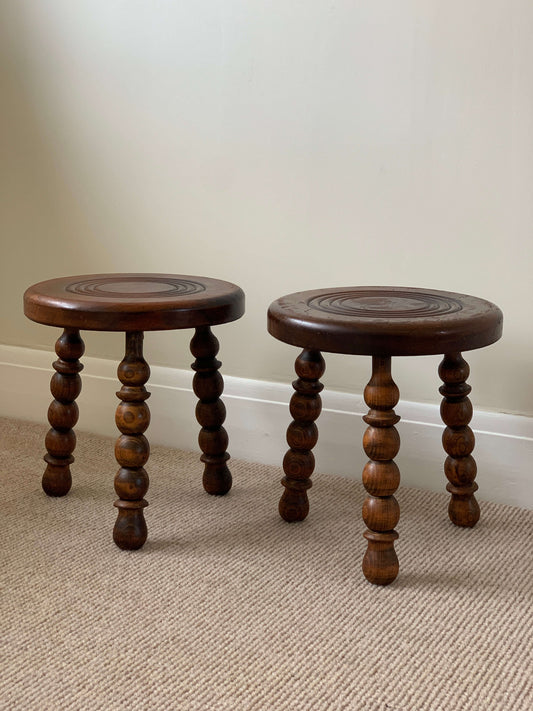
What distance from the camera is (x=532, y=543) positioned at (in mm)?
1215

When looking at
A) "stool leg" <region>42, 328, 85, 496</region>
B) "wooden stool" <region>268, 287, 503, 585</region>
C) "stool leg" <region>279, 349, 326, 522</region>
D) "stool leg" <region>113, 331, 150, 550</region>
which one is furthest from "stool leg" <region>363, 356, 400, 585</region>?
"stool leg" <region>42, 328, 85, 496</region>

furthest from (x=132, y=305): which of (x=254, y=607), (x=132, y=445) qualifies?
(x=254, y=607)

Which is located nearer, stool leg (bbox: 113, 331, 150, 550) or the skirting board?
stool leg (bbox: 113, 331, 150, 550)

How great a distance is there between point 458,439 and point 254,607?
39 cm

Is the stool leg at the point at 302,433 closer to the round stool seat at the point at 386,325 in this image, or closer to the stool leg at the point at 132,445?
the round stool seat at the point at 386,325

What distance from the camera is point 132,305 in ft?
3.63

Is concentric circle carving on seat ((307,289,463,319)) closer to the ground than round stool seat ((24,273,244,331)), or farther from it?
farther from it

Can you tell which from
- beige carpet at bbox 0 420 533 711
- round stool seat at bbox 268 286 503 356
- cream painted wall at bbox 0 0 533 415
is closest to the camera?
beige carpet at bbox 0 420 533 711

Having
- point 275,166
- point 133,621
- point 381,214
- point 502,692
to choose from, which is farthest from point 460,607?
point 275,166

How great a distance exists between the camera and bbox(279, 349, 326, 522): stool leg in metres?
1.22

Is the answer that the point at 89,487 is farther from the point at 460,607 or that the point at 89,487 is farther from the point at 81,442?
the point at 460,607

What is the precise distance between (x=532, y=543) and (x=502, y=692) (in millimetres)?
372

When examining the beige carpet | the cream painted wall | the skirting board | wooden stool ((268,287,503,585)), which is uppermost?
the cream painted wall

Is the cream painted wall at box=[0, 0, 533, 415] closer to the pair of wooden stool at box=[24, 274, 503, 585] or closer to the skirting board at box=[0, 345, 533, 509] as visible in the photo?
the skirting board at box=[0, 345, 533, 509]
